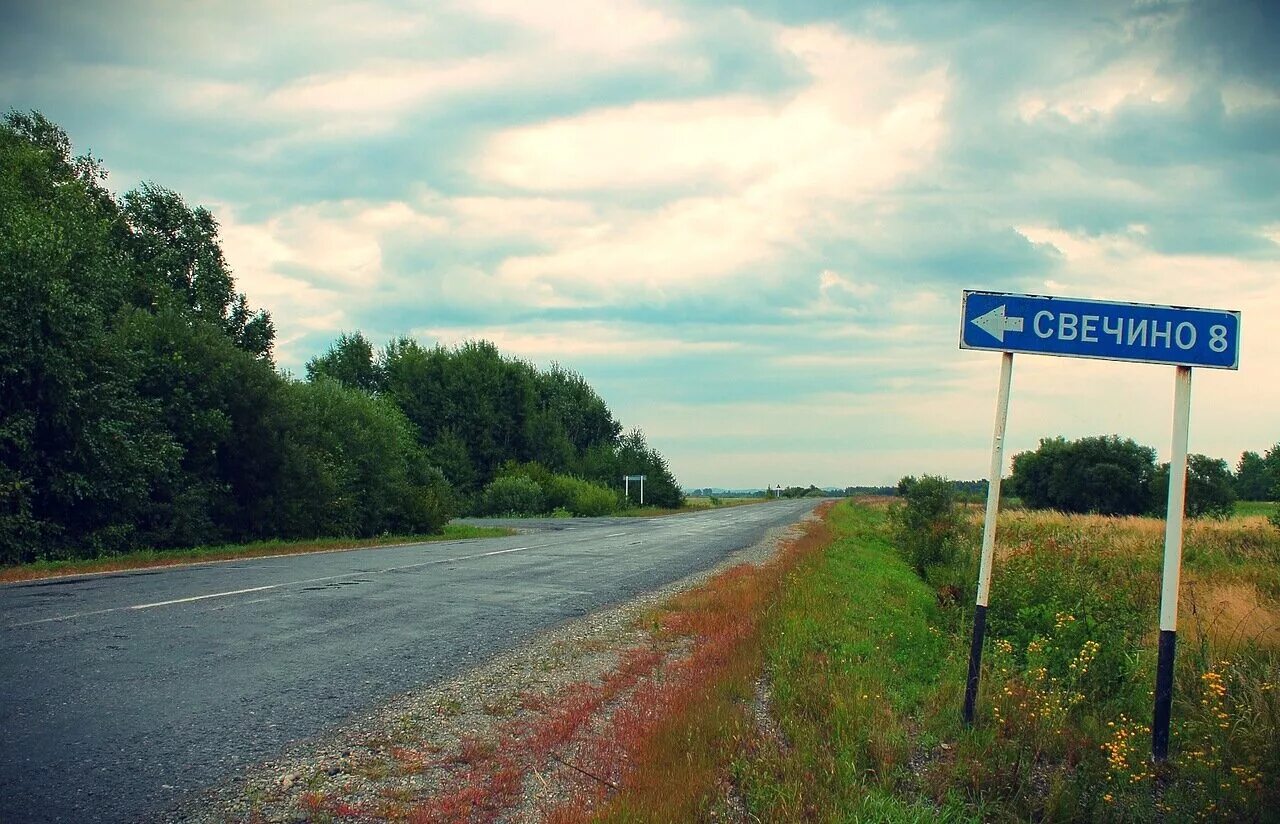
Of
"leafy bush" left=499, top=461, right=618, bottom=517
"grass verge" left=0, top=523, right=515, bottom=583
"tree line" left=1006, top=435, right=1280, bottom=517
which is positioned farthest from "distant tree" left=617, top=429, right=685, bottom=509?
"grass verge" left=0, top=523, right=515, bottom=583

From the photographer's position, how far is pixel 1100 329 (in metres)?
5.47

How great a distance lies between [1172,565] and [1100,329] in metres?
1.61

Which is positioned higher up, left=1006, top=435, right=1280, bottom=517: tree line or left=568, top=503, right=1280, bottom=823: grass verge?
left=1006, top=435, right=1280, bottom=517: tree line

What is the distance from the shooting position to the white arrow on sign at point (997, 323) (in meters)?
5.63

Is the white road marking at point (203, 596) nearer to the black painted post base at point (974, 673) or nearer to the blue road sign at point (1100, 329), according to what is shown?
the black painted post base at point (974, 673)

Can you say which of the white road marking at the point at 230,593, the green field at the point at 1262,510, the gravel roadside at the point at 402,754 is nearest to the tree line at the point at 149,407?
the white road marking at the point at 230,593

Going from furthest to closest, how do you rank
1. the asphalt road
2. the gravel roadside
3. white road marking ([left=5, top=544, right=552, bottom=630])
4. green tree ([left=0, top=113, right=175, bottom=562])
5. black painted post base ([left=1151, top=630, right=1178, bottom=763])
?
green tree ([left=0, top=113, right=175, bottom=562])
white road marking ([left=5, top=544, right=552, bottom=630])
black painted post base ([left=1151, top=630, right=1178, bottom=763])
the asphalt road
the gravel roadside

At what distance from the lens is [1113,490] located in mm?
81500

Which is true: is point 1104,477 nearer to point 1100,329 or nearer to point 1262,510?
point 1262,510

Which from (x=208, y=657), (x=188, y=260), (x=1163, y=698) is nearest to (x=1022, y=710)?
(x=1163, y=698)

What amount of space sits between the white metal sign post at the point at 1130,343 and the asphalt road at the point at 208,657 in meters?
4.72

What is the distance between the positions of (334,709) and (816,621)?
5.95m

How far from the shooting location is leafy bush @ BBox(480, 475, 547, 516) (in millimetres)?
54938

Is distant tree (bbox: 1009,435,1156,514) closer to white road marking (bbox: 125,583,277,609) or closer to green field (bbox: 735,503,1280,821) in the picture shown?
green field (bbox: 735,503,1280,821)
